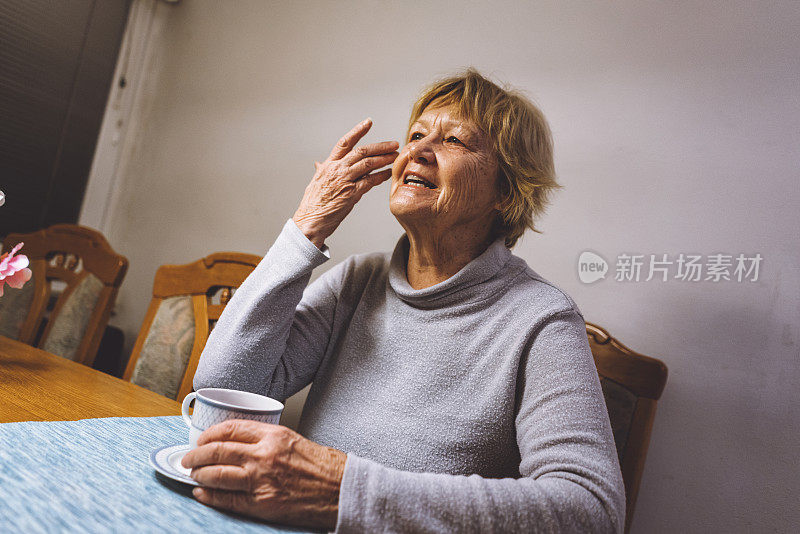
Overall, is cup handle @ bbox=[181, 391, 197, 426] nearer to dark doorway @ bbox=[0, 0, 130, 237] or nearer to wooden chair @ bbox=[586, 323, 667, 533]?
wooden chair @ bbox=[586, 323, 667, 533]

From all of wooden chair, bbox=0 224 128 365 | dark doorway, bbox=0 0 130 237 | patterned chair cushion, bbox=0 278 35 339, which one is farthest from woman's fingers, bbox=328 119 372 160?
dark doorway, bbox=0 0 130 237

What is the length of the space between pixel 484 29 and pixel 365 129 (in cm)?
93

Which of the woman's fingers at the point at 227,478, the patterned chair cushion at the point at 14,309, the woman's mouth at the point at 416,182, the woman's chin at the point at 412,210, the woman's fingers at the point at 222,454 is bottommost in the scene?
the patterned chair cushion at the point at 14,309

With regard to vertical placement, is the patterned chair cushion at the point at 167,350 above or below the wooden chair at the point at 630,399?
below

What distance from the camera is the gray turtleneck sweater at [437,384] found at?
56 cm

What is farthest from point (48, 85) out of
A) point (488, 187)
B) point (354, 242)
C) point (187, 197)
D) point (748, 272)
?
point (748, 272)

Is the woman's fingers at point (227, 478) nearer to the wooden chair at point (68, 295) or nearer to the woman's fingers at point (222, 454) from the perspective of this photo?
the woman's fingers at point (222, 454)

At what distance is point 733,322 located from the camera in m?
1.23

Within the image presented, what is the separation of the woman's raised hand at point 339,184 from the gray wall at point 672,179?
66 cm

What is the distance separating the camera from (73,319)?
5.52 feet

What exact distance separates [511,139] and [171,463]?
2.66 feet

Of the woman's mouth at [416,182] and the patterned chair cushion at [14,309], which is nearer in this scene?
the woman's mouth at [416,182]

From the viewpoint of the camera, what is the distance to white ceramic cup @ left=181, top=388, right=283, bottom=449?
1.97ft

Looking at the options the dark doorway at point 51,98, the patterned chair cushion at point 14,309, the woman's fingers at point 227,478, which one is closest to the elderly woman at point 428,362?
the woman's fingers at point 227,478
